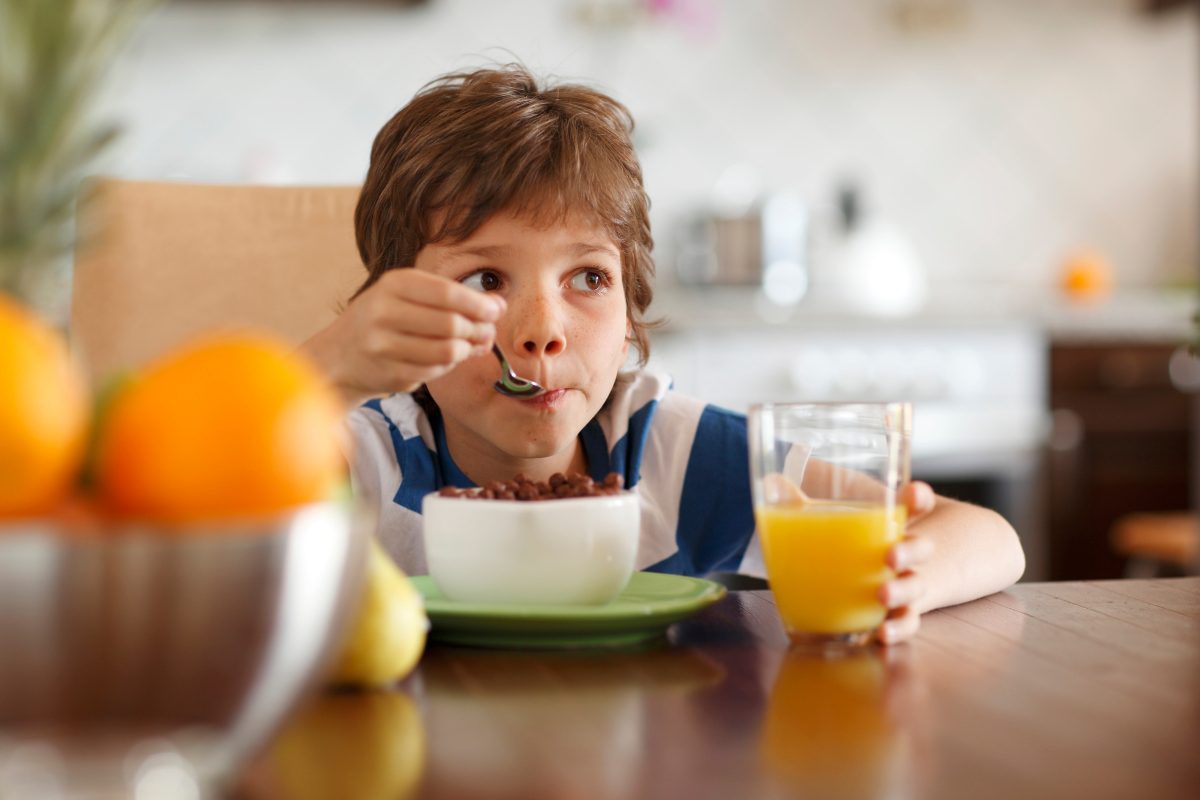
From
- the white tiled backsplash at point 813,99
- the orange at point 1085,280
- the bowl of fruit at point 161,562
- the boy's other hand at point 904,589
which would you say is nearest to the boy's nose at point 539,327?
the boy's other hand at point 904,589

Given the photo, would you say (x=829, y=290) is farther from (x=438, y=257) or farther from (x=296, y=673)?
(x=296, y=673)

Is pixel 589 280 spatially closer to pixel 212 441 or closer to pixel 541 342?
pixel 541 342

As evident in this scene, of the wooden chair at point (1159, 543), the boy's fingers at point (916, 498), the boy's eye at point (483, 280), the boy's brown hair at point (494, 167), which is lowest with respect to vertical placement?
the wooden chair at point (1159, 543)

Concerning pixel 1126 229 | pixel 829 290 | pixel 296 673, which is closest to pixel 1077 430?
pixel 829 290

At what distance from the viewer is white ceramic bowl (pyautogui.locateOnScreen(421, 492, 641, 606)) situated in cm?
79

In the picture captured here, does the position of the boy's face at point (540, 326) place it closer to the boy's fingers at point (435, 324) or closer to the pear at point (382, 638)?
the boy's fingers at point (435, 324)

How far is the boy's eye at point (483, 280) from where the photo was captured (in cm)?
119

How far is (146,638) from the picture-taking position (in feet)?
1.34

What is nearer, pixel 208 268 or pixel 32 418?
pixel 32 418

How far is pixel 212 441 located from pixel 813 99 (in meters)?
3.77

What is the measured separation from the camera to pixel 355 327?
0.91m

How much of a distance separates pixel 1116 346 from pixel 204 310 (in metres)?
2.75

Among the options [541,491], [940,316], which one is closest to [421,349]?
[541,491]

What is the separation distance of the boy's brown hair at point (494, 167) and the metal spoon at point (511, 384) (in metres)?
0.13
